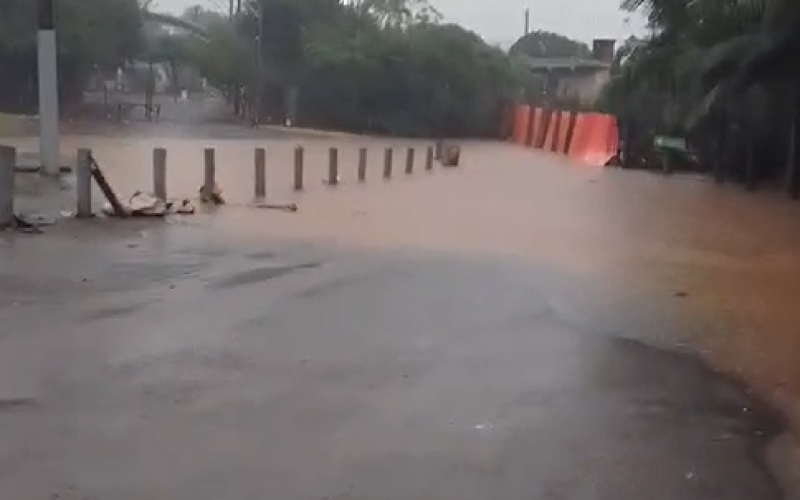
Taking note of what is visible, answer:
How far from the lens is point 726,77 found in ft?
80.2

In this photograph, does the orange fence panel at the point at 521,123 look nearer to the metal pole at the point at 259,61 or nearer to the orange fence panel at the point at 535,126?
the orange fence panel at the point at 535,126

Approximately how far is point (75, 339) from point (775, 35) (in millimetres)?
16993

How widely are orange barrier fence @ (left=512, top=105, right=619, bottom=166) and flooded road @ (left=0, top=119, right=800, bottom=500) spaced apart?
21.1 metres

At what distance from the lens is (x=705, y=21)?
2531cm

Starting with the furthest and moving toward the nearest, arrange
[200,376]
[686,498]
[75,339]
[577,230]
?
[577,230] < [75,339] < [200,376] < [686,498]

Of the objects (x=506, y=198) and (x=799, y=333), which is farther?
(x=506, y=198)

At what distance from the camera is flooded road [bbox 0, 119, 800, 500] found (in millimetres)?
6266

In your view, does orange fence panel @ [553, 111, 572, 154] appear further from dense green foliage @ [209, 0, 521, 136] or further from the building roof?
the building roof

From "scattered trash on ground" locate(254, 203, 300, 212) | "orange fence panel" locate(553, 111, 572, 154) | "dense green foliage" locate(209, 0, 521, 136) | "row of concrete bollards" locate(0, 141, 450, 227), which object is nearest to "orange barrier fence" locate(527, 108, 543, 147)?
"orange fence panel" locate(553, 111, 572, 154)

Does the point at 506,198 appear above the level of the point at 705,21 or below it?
below

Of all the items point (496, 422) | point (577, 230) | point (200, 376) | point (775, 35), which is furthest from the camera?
point (775, 35)

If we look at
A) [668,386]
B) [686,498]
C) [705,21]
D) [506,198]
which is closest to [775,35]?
[705,21]

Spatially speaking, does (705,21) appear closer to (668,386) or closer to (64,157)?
(64,157)

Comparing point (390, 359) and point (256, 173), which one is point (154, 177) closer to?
point (256, 173)
